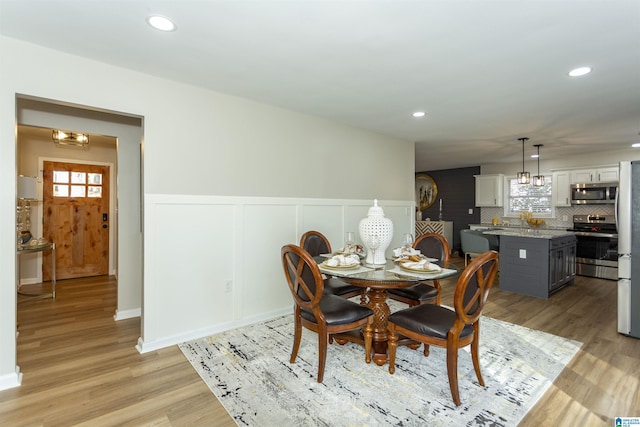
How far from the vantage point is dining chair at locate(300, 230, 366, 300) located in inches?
116

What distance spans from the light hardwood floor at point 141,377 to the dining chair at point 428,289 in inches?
39.4

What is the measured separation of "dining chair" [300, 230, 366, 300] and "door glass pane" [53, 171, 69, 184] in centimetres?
465

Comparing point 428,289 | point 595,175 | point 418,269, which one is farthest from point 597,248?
point 418,269

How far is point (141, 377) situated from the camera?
2266 mm

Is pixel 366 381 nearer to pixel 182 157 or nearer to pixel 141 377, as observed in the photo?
pixel 141 377

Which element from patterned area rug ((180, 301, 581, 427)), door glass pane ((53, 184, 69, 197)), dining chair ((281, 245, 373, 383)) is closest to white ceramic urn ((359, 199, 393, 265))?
dining chair ((281, 245, 373, 383))

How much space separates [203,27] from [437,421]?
2744mm

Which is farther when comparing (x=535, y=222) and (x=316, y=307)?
(x=535, y=222)

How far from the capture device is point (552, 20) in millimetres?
1821

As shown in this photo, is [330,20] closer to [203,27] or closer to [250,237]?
[203,27]

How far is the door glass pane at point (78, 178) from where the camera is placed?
17.6 ft

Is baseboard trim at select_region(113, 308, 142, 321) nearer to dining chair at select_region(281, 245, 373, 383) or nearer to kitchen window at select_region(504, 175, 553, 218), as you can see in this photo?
dining chair at select_region(281, 245, 373, 383)

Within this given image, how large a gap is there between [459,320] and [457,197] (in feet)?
23.4

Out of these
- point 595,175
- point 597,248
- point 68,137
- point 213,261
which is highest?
point 68,137
